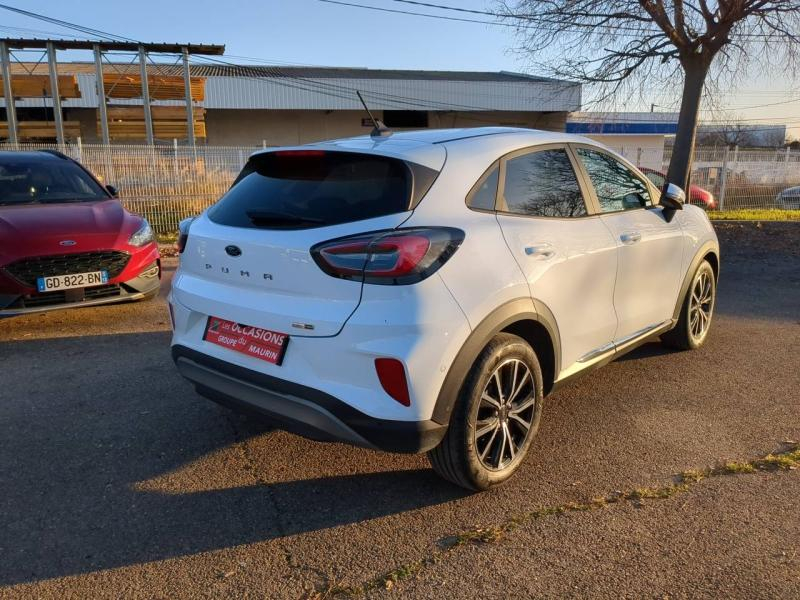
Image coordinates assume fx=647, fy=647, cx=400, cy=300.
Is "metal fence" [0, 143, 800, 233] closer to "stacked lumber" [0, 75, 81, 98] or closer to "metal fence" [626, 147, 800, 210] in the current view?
"stacked lumber" [0, 75, 81, 98]

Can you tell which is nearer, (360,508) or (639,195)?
(360,508)

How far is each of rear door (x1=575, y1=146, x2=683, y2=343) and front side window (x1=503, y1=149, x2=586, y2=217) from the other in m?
0.23

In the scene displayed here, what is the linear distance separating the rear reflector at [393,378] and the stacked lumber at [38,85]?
21.9 metres

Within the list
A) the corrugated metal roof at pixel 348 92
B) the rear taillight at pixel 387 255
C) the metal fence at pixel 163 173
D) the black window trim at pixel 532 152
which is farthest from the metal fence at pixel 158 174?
the corrugated metal roof at pixel 348 92

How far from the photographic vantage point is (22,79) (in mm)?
20781

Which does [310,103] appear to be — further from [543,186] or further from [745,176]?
[543,186]

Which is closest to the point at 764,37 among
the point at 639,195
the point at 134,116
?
the point at 639,195

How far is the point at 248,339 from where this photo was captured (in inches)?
118

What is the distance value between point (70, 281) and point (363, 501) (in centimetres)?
365

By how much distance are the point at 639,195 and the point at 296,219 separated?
2.65m

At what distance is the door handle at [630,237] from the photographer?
3.99 metres

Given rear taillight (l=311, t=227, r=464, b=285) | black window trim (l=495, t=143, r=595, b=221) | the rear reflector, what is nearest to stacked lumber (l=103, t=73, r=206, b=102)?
black window trim (l=495, t=143, r=595, b=221)

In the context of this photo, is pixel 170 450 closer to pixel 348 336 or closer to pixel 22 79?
pixel 348 336

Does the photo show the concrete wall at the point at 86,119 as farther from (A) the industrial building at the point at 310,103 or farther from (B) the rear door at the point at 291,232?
(B) the rear door at the point at 291,232
